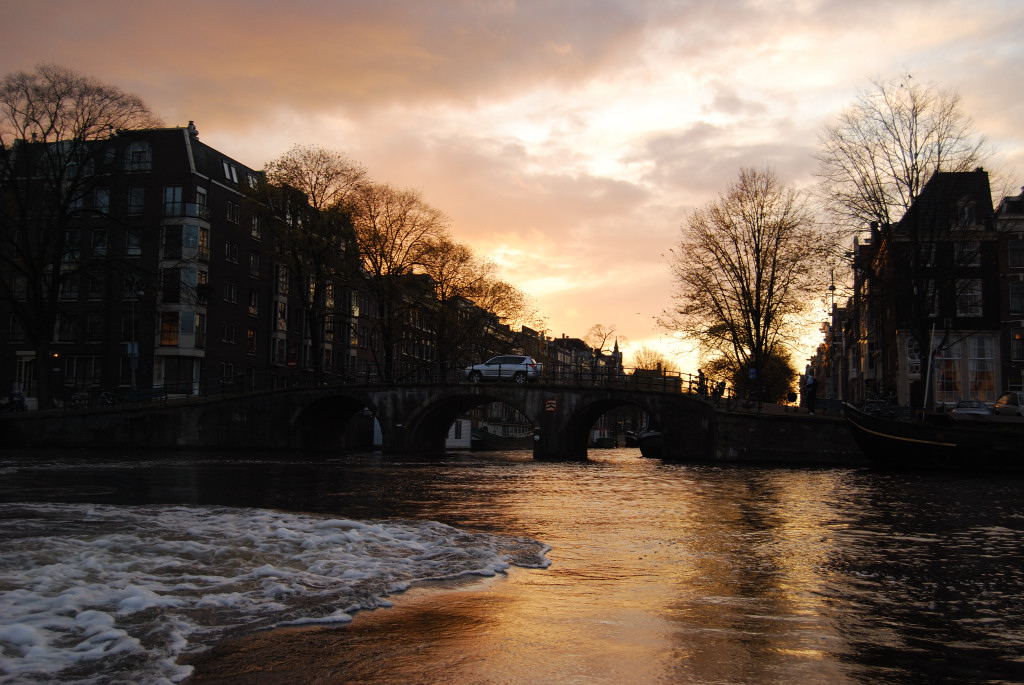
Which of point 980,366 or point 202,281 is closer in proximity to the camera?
point 980,366

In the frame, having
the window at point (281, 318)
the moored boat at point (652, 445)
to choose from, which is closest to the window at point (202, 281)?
the window at point (281, 318)

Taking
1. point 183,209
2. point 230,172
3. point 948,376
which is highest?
point 230,172

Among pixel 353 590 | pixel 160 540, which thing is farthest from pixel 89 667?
pixel 160 540

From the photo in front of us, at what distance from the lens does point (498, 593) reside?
8.75 m

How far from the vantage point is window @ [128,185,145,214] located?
197ft

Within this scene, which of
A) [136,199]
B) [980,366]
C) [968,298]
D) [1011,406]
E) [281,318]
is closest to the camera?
[1011,406]

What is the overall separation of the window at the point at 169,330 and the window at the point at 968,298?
44.7 meters

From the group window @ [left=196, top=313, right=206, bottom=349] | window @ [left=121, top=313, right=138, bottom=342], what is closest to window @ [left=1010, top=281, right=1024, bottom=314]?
window @ [left=196, top=313, right=206, bottom=349]

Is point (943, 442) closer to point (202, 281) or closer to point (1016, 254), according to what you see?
point (1016, 254)

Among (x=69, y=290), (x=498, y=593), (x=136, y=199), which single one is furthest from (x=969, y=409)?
(x=69, y=290)

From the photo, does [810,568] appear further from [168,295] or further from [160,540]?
[168,295]

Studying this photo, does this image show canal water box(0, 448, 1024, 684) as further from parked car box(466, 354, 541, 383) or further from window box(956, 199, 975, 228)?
parked car box(466, 354, 541, 383)

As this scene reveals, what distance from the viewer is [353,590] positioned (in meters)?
8.68

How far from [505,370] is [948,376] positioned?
79.7 ft
